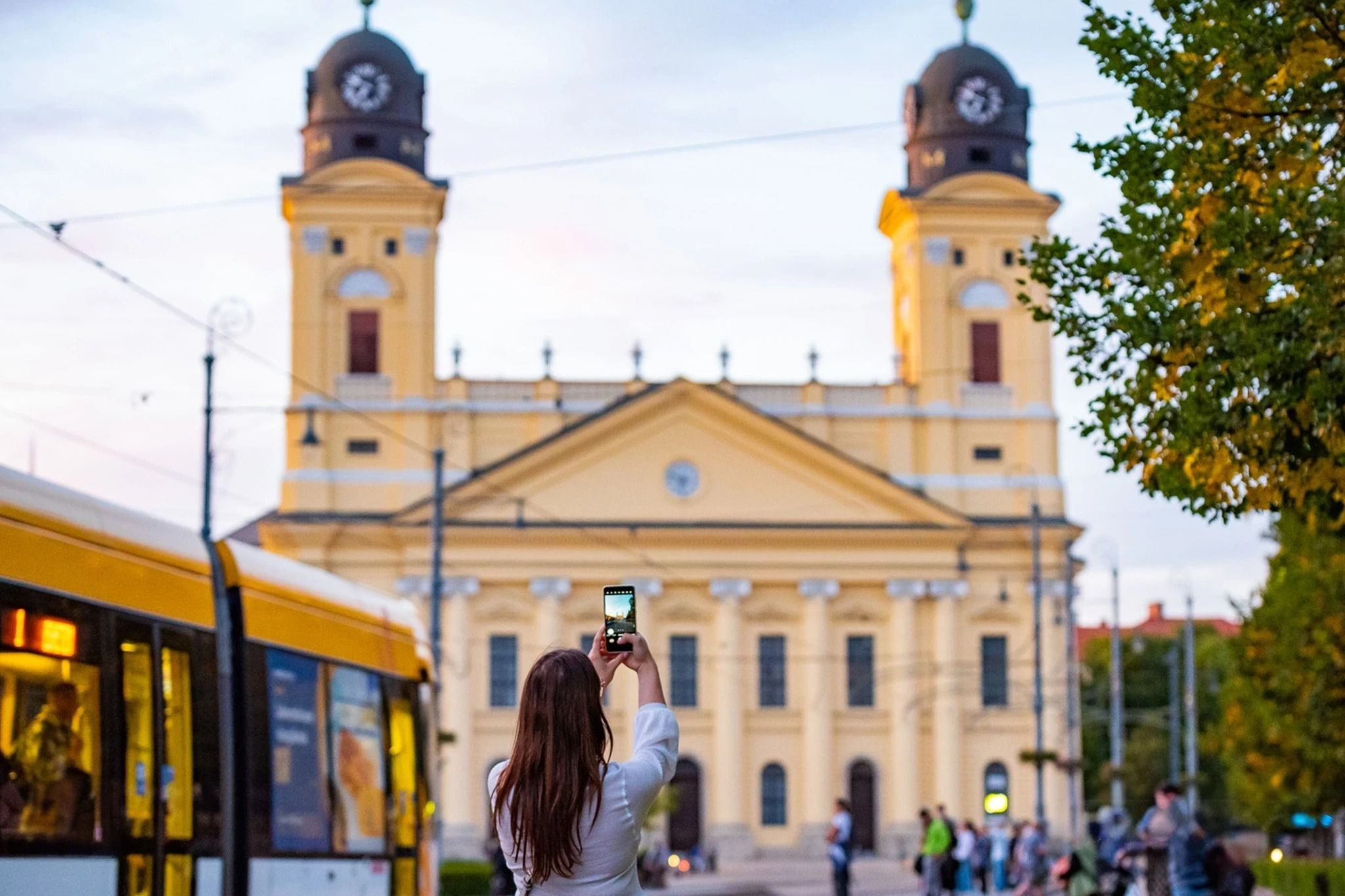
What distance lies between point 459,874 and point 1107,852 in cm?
1678

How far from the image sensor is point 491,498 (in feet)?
219

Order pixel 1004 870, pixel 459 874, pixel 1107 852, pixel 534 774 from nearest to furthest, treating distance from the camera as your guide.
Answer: pixel 534 774, pixel 1107 852, pixel 459 874, pixel 1004 870

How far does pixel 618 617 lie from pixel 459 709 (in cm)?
6145

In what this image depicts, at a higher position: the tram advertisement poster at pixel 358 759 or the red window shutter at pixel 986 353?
the red window shutter at pixel 986 353

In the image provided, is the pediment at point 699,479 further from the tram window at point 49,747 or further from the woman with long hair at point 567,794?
the woman with long hair at point 567,794

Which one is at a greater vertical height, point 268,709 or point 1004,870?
point 268,709

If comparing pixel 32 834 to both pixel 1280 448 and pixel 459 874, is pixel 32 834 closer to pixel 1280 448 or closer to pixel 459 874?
pixel 1280 448

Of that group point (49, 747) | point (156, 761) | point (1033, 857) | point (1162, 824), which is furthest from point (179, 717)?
point (1033, 857)

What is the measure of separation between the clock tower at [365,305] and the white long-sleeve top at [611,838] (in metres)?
60.5

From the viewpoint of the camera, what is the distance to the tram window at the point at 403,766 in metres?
17.4

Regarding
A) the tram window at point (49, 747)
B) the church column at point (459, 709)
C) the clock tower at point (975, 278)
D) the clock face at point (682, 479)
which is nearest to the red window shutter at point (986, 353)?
the clock tower at point (975, 278)

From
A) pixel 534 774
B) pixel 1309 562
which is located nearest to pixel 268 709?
pixel 534 774

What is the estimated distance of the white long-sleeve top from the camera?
5.78 m

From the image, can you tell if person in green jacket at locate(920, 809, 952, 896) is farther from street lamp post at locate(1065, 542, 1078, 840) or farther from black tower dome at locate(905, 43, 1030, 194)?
black tower dome at locate(905, 43, 1030, 194)
